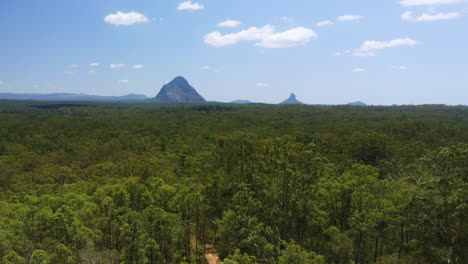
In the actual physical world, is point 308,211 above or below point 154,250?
above

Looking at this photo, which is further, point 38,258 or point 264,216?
point 264,216

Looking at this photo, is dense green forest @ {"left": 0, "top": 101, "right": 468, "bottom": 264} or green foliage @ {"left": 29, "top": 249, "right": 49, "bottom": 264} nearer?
green foliage @ {"left": 29, "top": 249, "right": 49, "bottom": 264}

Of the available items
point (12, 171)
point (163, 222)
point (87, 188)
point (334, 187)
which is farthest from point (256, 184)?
point (12, 171)

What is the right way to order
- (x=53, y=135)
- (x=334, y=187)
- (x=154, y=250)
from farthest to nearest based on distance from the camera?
1. (x=53, y=135)
2. (x=334, y=187)
3. (x=154, y=250)

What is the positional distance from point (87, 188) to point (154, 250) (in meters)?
16.1

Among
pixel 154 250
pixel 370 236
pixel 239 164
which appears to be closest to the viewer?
pixel 154 250

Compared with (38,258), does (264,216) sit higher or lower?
lower

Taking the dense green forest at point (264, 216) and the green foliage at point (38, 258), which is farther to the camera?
the dense green forest at point (264, 216)

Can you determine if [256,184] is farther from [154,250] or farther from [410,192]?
[410,192]

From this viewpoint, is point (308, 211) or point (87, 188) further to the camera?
point (87, 188)

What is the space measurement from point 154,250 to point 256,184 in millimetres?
9220

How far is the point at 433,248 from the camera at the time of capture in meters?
16.8

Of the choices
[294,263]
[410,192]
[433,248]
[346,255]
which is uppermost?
[410,192]

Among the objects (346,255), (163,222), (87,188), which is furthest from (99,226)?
(346,255)
